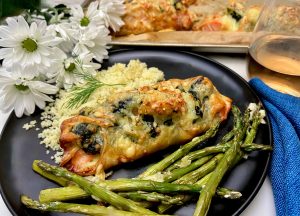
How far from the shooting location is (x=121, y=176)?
1.52 metres

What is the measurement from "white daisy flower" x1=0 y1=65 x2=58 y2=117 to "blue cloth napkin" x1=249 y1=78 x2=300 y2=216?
91 cm

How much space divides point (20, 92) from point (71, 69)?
0.24m

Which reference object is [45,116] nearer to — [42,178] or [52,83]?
[52,83]

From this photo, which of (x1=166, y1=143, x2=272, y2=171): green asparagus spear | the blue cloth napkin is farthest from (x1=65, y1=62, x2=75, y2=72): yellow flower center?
the blue cloth napkin

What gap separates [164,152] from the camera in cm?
160

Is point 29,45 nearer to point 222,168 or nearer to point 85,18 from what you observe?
point 85,18

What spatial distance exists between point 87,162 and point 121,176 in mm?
132

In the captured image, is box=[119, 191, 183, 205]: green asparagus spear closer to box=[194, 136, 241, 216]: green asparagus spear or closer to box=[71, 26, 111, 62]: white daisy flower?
box=[194, 136, 241, 216]: green asparagus spear

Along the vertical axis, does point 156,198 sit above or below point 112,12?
below

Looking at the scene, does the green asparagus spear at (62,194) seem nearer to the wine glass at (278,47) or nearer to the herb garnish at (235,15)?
the wine glass at (278,47)

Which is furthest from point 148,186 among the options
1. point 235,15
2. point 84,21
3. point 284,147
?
point 235,15

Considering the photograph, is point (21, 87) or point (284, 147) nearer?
point (284, 147)

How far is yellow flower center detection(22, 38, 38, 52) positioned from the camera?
1.77 m

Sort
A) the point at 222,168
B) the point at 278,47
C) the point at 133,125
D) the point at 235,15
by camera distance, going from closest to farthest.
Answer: the point at 222,168 < the point at 133,125 < the point at 278,47 < the point at 235,15
